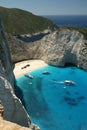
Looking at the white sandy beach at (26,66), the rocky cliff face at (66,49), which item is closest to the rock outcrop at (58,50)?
the rocky cliff face at (66,49)

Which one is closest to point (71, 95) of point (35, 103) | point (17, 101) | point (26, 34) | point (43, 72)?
point (35, 103)

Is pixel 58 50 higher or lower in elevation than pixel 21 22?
lower

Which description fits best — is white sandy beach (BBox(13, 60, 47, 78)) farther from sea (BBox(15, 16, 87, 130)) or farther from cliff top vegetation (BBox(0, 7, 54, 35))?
cliff top vegetation (BBox(0, 7, 54, 35))

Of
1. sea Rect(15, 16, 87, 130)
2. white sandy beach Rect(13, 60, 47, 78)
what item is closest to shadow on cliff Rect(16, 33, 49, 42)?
white sandy beach Rect(13, 60, 47, 78)

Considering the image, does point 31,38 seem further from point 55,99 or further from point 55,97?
point 55,99

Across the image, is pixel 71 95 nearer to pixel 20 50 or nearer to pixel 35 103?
pixel 35 103

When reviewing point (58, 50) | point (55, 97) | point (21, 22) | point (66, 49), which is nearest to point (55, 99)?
point (55, 97)
